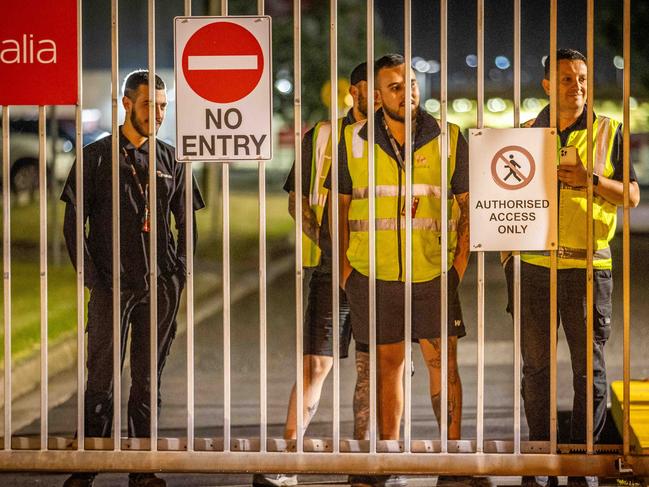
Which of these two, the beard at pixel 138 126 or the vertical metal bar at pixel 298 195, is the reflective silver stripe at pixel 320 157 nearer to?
the vertical metal bar at pixel 298 195

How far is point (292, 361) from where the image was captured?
10625 millimetres

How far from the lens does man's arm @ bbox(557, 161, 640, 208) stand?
541cm

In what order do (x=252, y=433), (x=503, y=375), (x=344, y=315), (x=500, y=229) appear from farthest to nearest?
(x=503, y=375), (x=252, y=433), (x=344, y=315), (x=500, y=229)

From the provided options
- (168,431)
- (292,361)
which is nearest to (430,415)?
(168,431)

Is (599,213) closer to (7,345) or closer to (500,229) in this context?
(500,229)

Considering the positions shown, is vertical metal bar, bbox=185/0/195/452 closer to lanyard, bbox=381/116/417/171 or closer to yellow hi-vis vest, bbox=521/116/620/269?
lanyard, bbox=381/116/417/171

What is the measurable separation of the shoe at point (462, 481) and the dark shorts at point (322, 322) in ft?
2.63

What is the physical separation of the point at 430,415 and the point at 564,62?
11.4 ft

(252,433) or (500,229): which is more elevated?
(500,229)

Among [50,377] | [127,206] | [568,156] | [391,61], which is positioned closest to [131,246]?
[127,206]

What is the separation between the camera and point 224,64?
17.8 ft

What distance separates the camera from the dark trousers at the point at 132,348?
18.7ft

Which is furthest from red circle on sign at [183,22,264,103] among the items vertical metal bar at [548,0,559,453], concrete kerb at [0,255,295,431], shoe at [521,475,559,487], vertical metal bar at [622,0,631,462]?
concrete kerb at [0,255,295,431]

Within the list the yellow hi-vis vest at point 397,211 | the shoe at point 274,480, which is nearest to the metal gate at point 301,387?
the yellow hi-vis vest at point 397,211
